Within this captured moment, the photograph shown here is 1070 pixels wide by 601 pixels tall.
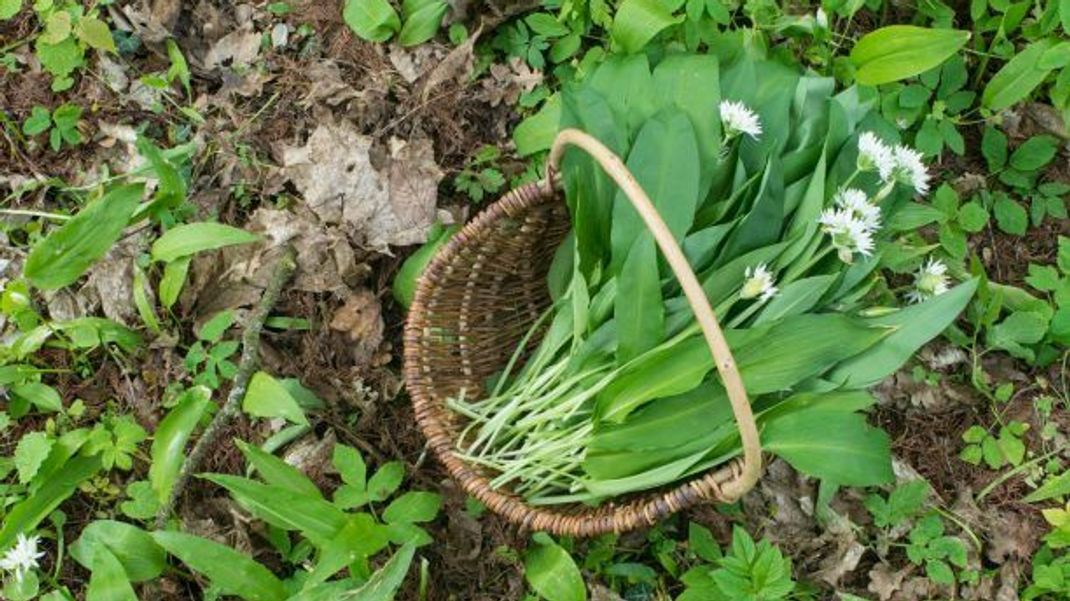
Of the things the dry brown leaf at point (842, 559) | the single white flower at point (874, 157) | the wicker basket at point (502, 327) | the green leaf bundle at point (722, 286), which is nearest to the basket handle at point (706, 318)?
the wicker basket at point (502, 327)

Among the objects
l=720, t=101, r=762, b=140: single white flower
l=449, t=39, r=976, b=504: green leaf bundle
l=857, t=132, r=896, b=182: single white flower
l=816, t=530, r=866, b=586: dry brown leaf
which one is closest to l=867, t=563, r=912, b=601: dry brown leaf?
l=816, t=530, r=866, b=586: dry brown leaf

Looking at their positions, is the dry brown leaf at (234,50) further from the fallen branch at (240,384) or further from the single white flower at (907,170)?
the single white flower at (907,170)

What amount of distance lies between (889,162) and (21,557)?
1573 mm

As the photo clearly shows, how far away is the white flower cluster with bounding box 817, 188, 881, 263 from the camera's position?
1545 millimetres

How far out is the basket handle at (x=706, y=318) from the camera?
1.37 metres

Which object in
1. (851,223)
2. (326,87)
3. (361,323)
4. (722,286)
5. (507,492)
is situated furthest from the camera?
(326,87)

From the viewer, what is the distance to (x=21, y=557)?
5.57 ft

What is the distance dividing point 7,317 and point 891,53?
1.82 meters

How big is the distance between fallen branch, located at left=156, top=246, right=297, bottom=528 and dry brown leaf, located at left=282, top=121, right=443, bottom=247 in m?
0.15

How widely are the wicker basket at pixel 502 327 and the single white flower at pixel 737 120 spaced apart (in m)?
0.25

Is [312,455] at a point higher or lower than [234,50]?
lower

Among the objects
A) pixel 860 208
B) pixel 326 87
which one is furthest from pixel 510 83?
pixel 860 208

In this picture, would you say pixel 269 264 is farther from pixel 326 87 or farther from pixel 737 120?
pixel 737 120

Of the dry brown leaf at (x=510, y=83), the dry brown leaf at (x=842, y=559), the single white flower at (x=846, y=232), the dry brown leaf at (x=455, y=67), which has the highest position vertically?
the dry brown leaf at (x=455, y=67)
